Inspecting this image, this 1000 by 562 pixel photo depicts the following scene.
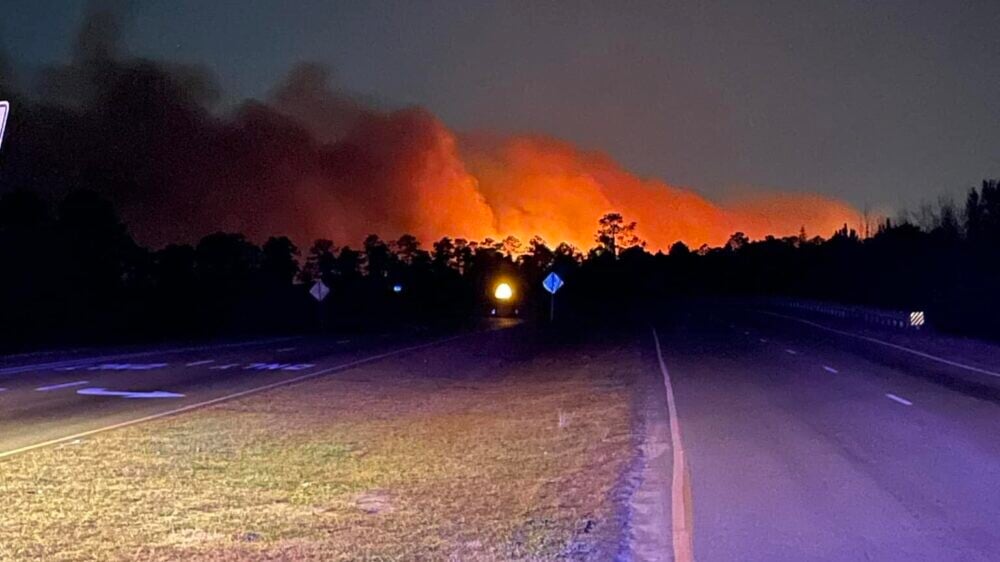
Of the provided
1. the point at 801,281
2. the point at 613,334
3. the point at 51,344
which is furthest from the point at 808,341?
the point at 801,281

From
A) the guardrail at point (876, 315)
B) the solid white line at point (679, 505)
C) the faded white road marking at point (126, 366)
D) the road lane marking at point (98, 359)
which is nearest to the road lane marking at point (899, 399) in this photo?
Result: the solid white line at point (679, 505)

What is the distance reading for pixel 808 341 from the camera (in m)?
50.6

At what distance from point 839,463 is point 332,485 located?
609 cm

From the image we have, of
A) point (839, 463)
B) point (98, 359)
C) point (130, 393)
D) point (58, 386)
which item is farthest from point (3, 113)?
point (98, 359)

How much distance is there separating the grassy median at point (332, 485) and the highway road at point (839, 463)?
1.12m

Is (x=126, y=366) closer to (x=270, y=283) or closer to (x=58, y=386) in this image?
(x=58, y=386)

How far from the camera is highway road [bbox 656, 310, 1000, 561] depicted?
34.9 feet

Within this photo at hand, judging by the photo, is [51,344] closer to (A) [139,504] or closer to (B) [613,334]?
(B) [613,334]

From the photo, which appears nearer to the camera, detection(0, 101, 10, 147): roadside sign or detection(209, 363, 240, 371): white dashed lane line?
detection(0, 101, 10, 147): roadside sign

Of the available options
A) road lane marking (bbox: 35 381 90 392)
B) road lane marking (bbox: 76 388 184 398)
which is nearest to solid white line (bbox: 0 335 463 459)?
road lane marking (bbox: 76 388 184 398)

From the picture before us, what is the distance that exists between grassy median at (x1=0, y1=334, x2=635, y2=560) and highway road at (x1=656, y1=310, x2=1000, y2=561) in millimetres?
1121

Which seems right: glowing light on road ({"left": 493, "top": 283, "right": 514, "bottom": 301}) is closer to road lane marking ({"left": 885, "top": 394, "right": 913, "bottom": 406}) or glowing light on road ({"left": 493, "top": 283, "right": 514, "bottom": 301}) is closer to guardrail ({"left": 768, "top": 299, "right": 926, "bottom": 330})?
guardrail ({"left": 768, "top": 299, "right": 926, "bottom": 330})

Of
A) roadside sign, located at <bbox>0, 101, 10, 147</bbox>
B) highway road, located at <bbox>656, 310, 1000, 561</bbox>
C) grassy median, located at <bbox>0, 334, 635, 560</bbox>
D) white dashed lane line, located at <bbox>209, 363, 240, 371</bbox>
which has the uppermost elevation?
roadside sign, located at <bbox>0, 101, 10, 147</bbox>

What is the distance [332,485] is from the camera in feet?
44.7
